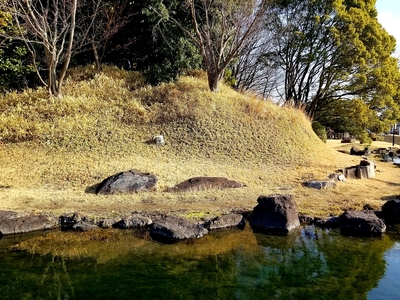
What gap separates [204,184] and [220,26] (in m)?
9.42

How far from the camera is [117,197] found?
866 cm

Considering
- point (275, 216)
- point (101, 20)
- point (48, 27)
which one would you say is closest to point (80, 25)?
point (101, 20)

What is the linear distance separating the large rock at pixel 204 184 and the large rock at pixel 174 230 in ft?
6.97

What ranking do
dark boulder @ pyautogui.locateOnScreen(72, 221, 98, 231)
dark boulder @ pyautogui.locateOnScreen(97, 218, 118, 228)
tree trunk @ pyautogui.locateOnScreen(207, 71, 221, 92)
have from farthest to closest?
tree trunk @ pyautogui.locateOnScreen(207, 71, 221, 92) < dark boulder @ pyautogui.locateOnScreen(97, 218, 118, 228) < dark boulder @ pyautogui.locateOnScreen(72, 221, 98, 231)

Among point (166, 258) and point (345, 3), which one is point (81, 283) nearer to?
point (166, 258)

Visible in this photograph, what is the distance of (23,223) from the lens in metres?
7.04

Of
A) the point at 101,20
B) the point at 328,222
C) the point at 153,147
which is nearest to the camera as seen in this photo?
the point at 328,222

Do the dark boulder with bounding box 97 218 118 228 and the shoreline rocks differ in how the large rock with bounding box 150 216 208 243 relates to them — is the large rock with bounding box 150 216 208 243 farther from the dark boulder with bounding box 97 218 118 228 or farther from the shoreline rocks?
the dark boulder with bounding box 97 218 118 228

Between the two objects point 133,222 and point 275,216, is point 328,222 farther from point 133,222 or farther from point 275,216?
point 133,222

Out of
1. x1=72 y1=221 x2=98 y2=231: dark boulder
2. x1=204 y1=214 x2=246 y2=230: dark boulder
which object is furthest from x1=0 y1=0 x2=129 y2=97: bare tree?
x1=204 y1=214 x2=246 y2=230: dark boulder

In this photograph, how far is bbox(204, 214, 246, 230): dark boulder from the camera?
729 cm

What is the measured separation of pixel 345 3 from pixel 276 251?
17.2 meters

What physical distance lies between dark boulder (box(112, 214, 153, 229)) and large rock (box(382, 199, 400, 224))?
17.8 feet

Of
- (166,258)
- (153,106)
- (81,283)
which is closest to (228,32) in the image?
(153,106)
